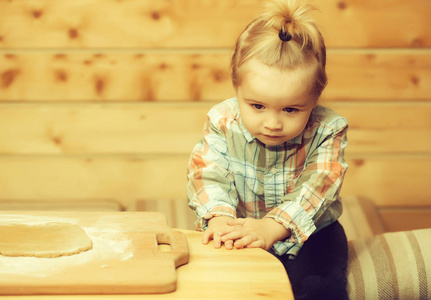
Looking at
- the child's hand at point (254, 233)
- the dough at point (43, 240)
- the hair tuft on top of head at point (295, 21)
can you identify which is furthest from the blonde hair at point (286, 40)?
the dough at point (43, 240)

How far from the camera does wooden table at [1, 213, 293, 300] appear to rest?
2.75 ft

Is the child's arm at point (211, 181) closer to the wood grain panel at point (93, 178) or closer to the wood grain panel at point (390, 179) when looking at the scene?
the wood grain panel at point (93, 178)

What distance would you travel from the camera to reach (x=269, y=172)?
1.30 meters

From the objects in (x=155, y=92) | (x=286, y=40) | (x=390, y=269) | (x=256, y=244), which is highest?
(x=286, y=40)

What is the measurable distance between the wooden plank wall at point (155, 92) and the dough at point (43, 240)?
86 cm

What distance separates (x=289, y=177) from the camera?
130 centimetres

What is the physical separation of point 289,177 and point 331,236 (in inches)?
6.9

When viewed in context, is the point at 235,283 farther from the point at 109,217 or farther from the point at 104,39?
the point at 104,39

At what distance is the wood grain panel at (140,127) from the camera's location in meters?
1.98

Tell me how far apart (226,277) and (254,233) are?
193 millimetres

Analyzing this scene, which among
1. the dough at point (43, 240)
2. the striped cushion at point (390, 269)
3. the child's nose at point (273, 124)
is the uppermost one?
the child's nose at point (273, 124)

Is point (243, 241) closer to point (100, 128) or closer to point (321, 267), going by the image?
point (321, 267)

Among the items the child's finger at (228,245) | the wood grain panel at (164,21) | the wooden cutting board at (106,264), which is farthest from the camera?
the wood grain panel at (164,21)

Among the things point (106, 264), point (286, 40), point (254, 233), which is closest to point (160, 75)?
point (286, 40)
